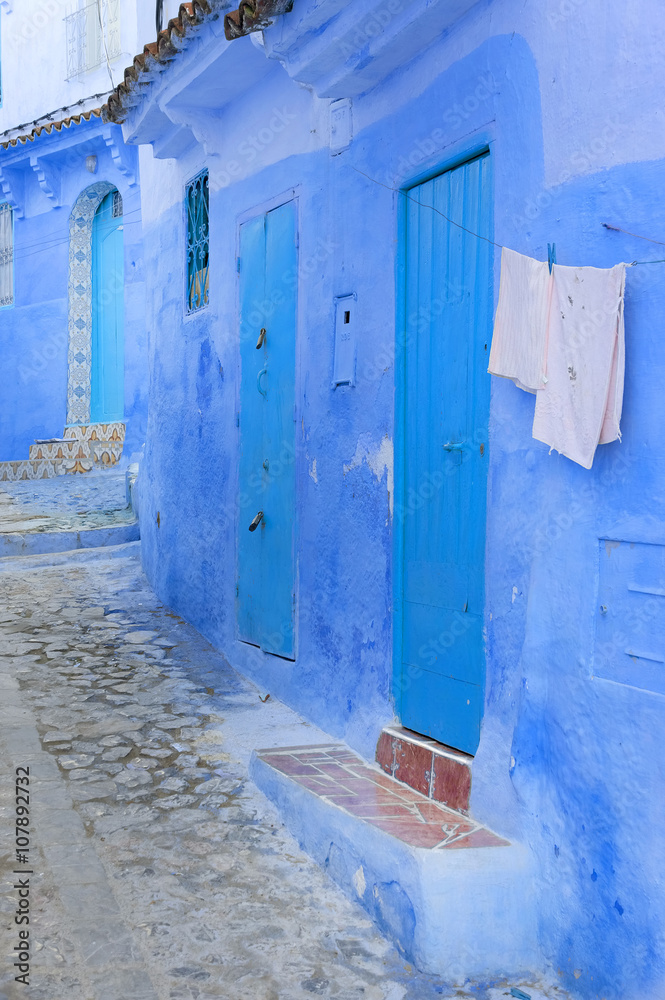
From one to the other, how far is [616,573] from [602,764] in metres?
0.64

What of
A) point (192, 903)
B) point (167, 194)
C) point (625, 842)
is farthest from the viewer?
point (167, 194)

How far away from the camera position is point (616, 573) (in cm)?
324

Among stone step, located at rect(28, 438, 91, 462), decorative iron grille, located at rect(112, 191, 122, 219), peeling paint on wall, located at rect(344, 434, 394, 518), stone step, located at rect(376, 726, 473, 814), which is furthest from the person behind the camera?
decorative iron grille, located at rect(112, 191, 122, 219)

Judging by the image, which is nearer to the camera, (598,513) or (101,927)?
(598,513)

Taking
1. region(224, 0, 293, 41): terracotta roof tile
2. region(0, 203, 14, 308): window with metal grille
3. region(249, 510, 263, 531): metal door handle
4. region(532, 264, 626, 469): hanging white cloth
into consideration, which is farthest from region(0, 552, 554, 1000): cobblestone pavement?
region(0, 203, 14, 308): window with metal grille

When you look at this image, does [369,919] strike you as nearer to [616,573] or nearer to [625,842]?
[625,842]

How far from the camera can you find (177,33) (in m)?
5.72

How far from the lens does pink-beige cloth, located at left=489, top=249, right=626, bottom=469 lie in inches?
125

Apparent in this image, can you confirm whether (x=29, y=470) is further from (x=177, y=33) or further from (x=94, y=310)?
(x=177, y=33)

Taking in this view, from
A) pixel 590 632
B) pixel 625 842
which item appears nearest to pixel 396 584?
pixel 590 632

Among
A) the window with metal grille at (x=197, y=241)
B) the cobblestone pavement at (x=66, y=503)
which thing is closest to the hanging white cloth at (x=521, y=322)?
the window with metal grille at (x=197, y=241)

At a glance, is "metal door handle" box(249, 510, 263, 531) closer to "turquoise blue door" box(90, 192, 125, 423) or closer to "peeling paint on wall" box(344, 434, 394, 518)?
"peeling paint on wall" box(344, 434, 394, 518)

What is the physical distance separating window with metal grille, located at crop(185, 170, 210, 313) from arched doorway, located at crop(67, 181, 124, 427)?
7.33m

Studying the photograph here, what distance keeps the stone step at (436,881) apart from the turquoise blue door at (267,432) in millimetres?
1788
